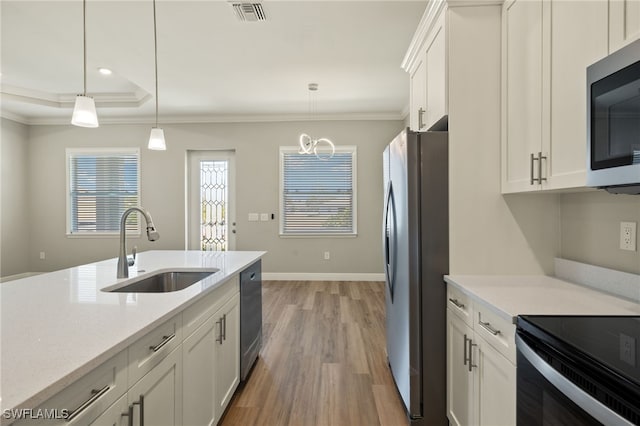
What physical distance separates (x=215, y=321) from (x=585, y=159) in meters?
1.86

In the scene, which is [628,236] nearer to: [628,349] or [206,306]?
[628,349]

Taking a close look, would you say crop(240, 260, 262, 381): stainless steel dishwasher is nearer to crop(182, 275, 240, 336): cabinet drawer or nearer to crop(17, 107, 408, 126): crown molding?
crop(182, 275, 240, 336): cabinet drawer

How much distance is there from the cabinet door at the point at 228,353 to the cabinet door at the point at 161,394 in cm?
44

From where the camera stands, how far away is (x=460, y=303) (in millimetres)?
1670

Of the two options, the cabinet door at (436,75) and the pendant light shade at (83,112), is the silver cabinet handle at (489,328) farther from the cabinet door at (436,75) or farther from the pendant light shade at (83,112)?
the pendant light shade at (83,112)

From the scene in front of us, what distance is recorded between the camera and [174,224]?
5.64m

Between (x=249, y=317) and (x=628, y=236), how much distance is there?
2.22 metres

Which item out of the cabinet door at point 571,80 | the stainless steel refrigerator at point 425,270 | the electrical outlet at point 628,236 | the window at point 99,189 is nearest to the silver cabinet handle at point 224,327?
the stainless steel refrigerator at point 425,270

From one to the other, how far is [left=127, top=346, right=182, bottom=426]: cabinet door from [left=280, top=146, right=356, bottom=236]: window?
4.25 metres

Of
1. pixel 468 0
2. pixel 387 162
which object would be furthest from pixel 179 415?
pixel 468 0

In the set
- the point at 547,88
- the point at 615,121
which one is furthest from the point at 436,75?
the point at 615,121

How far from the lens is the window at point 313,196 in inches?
219

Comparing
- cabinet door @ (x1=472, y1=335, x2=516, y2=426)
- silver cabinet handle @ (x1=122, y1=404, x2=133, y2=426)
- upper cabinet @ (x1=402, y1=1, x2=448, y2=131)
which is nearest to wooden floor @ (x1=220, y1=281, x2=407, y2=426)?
cabinet door @ (x1=472, y1=335, x2=516, y2=426)

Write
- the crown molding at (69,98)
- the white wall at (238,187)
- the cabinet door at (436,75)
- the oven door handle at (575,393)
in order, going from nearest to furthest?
the oven door handle at (575,393) < the cabinet door at (436,75) < the crown molding at (69,98) < the white wall at (238,187)
